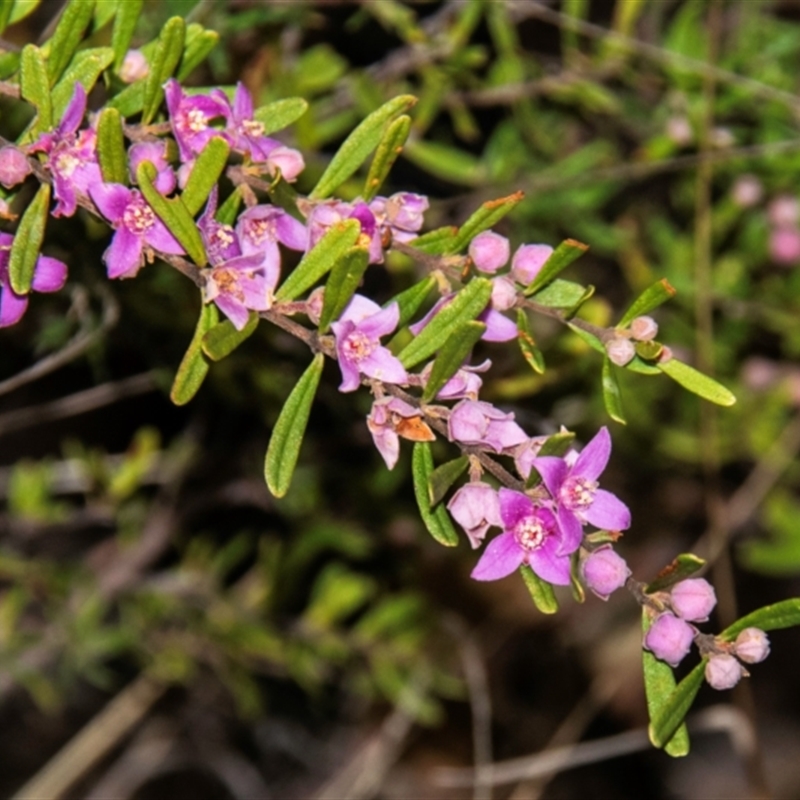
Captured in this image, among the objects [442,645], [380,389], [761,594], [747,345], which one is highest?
[380,389]

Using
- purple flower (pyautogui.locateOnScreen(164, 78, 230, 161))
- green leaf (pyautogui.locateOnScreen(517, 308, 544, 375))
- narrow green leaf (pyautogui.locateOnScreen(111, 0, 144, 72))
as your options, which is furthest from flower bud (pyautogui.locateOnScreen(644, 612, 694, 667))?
narrow green leaf (pyautogui.locateOnScreen(111, 0, 144, 72))

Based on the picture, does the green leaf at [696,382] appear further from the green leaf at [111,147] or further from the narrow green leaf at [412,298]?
the green leaf at [111,147]

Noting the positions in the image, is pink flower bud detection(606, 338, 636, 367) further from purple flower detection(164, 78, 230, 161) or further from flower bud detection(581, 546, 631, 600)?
purple flower detection(164, 78, 230, 161)

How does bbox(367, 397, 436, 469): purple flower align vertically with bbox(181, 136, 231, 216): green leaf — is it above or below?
below

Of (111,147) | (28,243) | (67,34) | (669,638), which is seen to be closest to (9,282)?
(28,243)

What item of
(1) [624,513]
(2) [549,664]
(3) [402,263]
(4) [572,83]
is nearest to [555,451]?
(1) [624,513]

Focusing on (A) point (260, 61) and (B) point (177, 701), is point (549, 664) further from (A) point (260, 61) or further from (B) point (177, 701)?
(A) point (260, 61)

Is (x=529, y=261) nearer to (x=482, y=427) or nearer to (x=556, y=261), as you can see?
(x=556, y=261)
